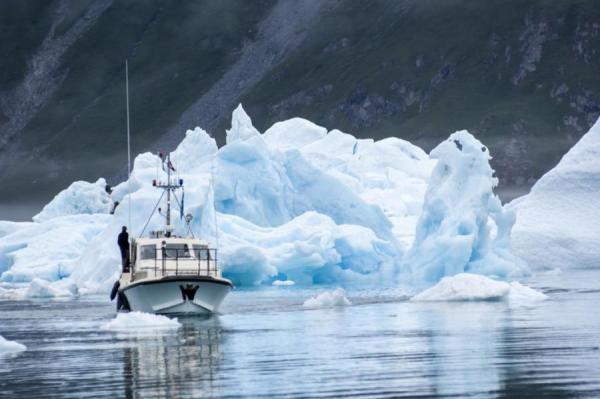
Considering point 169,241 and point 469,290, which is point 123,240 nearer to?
point 169,241

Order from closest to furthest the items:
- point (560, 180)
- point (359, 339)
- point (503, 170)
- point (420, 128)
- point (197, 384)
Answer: point (197, 384) < point (359, 339) < point (560, 180) < point (503, 170) < point (420, 128)

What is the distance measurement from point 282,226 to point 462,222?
27.1 feet

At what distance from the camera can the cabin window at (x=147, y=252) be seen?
30784mm

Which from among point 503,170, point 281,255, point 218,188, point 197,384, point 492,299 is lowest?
point 197,384

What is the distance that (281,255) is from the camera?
168ft

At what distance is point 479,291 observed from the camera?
3272cm

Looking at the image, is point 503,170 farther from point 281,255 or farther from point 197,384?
point 197,384

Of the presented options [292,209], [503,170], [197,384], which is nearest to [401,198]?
[292,209]

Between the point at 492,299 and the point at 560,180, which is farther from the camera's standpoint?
the point at 560,180

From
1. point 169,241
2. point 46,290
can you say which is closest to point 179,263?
point 169,241

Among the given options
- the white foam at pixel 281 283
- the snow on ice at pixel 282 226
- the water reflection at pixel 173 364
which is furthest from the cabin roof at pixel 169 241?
the white foam at pixel 281 283

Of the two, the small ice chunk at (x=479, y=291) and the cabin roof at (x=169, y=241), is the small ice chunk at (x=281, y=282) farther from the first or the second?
the cabin roof at (x=169, y=241)

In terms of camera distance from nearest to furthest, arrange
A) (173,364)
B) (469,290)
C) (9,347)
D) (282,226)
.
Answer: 1. (173,364)
2. (9,347)
3. (469,290)
4. (282,226)

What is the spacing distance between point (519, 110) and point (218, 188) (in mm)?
140639
